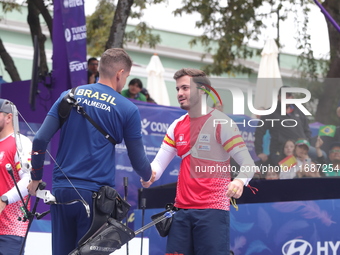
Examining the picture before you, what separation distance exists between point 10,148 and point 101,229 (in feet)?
6.18

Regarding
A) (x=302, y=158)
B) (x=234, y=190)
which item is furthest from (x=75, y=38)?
(x=234, y=190)

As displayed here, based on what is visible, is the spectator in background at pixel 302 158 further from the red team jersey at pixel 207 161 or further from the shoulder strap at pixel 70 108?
the shoulder strap at pixel 70 108

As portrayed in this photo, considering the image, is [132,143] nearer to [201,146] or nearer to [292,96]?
[201,146]

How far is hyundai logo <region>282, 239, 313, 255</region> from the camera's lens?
746 cm

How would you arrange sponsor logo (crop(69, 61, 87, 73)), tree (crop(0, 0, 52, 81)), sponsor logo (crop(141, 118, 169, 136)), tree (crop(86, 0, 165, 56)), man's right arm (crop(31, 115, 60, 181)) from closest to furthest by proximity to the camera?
man's right arm (crop(31, 115, 60, 181))
sponsor logo (crop(69, 61, 87, 73))
sponsor logo (crop(141, 118, 169, 136))
tree (crop(0, 0, 52, 81))
tree (crop(86, 0, 165, 56))

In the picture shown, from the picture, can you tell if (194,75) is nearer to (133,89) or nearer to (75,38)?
(75,38)

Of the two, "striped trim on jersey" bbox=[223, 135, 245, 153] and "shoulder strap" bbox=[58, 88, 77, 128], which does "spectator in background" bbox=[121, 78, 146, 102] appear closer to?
"striped trim on jersey" bbox=[223, 135, 245, 153]

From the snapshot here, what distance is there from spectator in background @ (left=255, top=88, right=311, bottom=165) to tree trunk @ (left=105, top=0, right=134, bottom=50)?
13.1 feet

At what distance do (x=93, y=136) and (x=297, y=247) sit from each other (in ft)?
10.4

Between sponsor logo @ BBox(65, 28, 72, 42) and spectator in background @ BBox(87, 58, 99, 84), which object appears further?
spectator in background @ BBox(87, 58, 99, 84)

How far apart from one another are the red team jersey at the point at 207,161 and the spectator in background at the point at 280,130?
6.04ft

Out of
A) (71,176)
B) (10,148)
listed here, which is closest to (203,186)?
(71,176)

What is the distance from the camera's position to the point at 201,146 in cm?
598

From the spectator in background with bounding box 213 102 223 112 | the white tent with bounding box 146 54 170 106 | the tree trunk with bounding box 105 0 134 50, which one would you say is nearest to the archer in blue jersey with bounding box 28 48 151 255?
the spectator in background with bounding box 213 102 223 112
